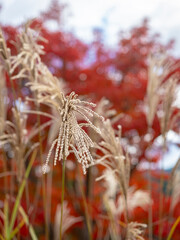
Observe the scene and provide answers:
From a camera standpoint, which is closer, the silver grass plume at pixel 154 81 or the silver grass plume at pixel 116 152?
the silver grass plume at pixel 116 152

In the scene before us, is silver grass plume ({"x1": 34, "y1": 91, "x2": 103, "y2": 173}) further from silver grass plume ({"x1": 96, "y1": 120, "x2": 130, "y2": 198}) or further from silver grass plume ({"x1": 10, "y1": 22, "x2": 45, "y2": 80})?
silver grass plume ({"x1": 10, "y1": 22, "x2": 45, "y2": 80})

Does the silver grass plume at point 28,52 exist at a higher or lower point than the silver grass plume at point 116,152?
higher

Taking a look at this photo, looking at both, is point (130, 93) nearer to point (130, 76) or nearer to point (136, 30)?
point (130, 76)

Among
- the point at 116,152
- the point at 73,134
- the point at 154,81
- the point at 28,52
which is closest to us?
the point at 73,134

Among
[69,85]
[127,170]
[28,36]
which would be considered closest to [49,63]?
[69,85]

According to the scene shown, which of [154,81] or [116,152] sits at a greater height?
[154,81]

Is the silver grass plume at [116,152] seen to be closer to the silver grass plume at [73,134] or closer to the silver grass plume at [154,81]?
the silver grass plume at [73,134]

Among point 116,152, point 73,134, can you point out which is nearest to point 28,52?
point 116,152

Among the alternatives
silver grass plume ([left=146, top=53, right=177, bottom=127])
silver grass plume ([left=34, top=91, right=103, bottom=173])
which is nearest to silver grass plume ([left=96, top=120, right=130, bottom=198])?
silver grass plume ([left=34, top=91, right=103, bottom=173])

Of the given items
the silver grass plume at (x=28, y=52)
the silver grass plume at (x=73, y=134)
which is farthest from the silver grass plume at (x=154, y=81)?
the silver grass plume at (x=73, y=134)

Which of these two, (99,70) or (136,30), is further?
(136,30)

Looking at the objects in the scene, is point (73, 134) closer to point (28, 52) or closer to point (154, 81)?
point (28, 52)
